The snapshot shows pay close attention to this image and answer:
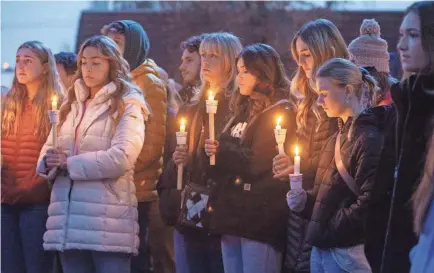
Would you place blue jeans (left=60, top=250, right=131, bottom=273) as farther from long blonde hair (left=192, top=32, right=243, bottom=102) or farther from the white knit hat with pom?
the white knit hat with pom

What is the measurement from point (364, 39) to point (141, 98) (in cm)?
153

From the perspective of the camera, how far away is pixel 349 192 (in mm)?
4598

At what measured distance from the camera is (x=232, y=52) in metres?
6.13

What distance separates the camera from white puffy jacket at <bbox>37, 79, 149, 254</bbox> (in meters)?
5.76

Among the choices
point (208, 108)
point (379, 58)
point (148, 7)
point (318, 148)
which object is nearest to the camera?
point (318, 148)

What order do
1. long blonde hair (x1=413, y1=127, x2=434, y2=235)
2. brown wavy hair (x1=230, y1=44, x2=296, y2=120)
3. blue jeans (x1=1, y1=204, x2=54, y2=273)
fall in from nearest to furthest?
long blonde hair (x1=413, y1=127, x2=434, y2=235) → brown wavy hair (x1=230, y1=44, x2=296, y2=120) → blue jeans (x1=1, y1=204, x2=54, y2=273)

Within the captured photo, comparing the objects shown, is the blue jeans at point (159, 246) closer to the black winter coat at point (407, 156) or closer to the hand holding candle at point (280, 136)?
the hand holding candle at point (280, 136)

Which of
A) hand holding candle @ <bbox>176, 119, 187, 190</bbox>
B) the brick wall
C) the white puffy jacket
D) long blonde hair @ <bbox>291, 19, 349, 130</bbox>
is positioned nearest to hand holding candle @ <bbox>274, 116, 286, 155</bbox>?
long blonde hair @ <bbox>291, 19, 349, 130</bbox>

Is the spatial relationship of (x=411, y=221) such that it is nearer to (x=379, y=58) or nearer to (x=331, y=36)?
(x=331, y=36)

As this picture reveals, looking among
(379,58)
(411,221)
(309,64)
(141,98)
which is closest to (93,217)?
(141,98)

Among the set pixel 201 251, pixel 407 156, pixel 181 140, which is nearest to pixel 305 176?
pixel 181 140

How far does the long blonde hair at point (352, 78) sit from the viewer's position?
4793 mm

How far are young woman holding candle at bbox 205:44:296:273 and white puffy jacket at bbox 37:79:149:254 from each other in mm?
601

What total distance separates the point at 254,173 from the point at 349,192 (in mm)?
950
